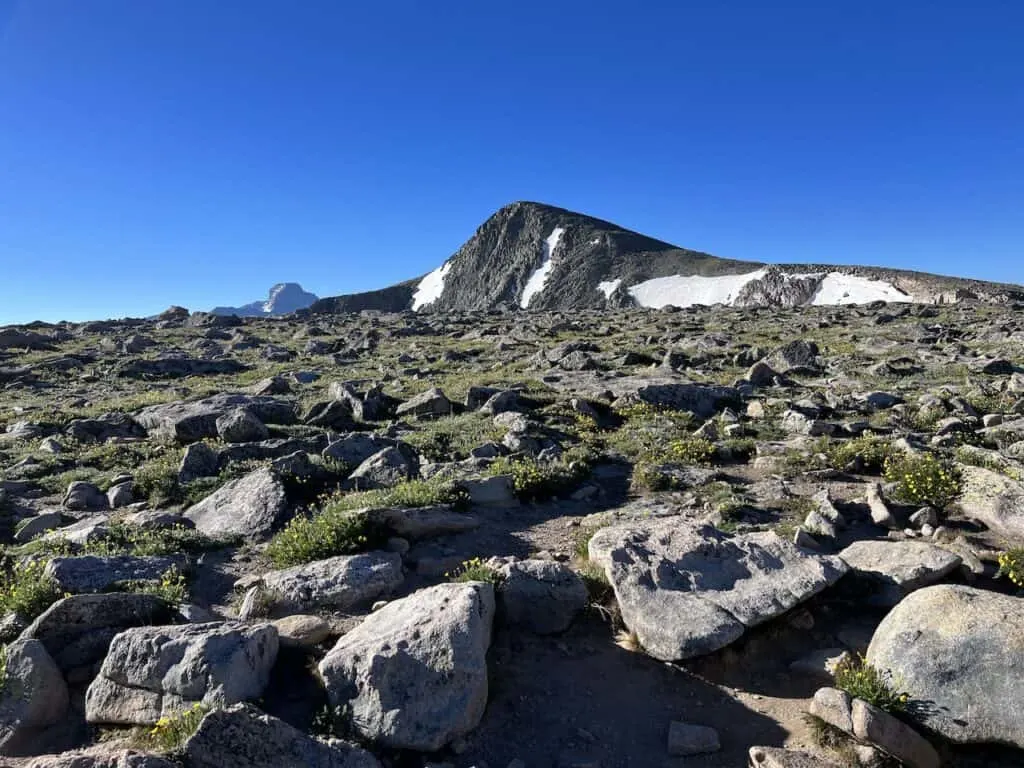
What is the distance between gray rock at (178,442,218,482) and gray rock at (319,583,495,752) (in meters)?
8.33

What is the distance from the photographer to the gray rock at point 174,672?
569cm

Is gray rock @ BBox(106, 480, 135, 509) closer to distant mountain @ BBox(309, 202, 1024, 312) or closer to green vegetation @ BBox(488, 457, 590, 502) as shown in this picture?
green vegetation @ BBox(488, 457, 590, 502)

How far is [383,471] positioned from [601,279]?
341ft

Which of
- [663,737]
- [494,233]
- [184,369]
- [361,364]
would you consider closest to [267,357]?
[184,369]

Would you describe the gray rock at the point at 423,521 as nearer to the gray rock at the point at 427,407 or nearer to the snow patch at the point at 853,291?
the gray rock at the point at 427,407

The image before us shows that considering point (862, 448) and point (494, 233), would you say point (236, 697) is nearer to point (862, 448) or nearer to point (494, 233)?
point (862, 448)

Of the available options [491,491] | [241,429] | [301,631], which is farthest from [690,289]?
[301,631]

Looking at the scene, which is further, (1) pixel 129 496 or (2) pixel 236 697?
(1) pixel 129 496

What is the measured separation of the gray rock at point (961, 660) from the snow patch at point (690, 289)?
8892cm

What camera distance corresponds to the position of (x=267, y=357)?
1575 inches

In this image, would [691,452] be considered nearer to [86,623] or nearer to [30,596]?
[86,623]

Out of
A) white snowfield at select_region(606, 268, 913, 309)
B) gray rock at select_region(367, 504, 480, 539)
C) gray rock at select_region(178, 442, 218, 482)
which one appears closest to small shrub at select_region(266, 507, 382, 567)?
gray rock at select_region(367, 504, 480, 539)

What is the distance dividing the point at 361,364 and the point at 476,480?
2370 centimetres

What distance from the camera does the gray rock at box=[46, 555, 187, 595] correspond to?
781cm
